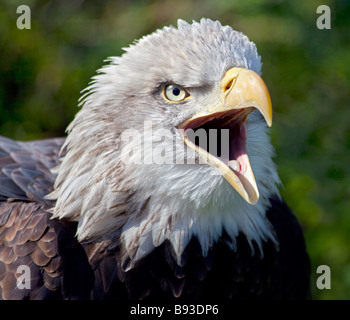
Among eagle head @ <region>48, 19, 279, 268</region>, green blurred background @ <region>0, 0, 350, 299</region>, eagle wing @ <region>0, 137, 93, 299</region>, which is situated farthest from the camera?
green blurred background @ <region>0, 0, 350, 299</region>

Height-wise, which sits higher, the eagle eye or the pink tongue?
the eagle eye

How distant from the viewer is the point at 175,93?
2957mm

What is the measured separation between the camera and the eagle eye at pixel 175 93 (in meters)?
2.95

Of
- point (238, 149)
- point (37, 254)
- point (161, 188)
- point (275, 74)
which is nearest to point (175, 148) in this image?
point (161, 188)

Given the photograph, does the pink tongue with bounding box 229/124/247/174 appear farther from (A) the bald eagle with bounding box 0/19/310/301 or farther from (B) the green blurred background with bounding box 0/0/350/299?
(B) the green blurred background with bounding box 0/0/350/299

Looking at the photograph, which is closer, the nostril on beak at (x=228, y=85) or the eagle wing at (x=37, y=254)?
the nostril on beak at (x=228, y=85)

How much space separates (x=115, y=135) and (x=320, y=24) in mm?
2712

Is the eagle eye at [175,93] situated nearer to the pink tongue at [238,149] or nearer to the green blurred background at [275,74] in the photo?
the pink tongue at [238,149]

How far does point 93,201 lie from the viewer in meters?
3.04

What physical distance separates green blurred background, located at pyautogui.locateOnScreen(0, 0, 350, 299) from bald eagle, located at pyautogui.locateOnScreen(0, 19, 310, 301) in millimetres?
1989

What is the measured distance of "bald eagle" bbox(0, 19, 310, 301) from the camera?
2.89 m

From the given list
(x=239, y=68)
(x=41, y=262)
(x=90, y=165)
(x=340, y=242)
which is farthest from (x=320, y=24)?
(x=41, y=262)

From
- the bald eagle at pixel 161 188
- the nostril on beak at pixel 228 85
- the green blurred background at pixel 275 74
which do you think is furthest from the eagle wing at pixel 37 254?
the green blurred background at pixel 275 74

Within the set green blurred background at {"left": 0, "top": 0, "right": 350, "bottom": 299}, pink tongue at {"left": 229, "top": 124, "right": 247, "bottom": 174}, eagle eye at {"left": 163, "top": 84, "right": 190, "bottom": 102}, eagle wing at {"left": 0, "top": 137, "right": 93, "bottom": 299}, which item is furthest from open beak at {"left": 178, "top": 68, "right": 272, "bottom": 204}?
green blurred background at {"left": 0, "top": 0, "right": 350, "bottom": 299}
